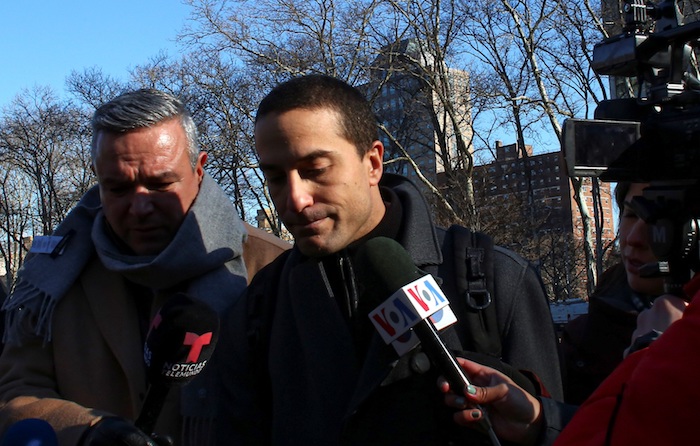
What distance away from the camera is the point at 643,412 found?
1044mm

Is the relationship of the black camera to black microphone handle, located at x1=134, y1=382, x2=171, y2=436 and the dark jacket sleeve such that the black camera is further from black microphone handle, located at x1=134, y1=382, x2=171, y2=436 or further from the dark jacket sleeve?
black microphone handle, located at x1=134, y1=382, x2=171, y2=436

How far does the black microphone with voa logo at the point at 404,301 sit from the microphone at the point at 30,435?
0.73m

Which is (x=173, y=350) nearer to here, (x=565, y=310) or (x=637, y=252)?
(x=637, y=252)

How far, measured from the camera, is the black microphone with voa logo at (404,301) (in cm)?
166

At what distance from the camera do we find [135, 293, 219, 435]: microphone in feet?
6.04

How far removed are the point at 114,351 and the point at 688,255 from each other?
1.84 metres

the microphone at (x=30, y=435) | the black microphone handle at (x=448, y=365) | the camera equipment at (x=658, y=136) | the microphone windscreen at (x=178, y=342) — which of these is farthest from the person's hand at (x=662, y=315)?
the microphone at (x=30, y=435)

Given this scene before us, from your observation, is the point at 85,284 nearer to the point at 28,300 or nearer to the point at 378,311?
the point at 28,300

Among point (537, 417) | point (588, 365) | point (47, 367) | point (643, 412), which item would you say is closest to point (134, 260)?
point (47, 367)

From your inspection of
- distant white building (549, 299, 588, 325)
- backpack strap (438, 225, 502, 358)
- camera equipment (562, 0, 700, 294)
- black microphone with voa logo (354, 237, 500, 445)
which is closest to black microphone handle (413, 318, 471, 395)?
black microphone with voa logo (354, 237, 500, 445)

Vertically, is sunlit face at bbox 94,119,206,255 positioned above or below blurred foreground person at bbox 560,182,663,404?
above

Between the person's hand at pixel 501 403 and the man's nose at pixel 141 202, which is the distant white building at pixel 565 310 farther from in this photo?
the person's hand at pixel 501 403

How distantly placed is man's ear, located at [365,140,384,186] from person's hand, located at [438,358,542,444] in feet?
2.69

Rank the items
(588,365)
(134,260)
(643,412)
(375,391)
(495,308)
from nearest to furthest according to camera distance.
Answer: (643,412), (375,391), (495,308), (134,260), (588,365)
